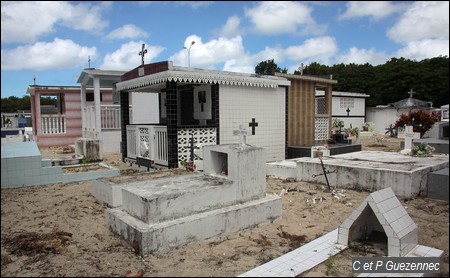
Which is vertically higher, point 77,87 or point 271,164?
point 77,87

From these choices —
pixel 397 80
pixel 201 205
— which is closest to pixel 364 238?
pixel 201 205

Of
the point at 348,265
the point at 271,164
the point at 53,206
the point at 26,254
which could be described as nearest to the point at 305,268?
the point at 348,265

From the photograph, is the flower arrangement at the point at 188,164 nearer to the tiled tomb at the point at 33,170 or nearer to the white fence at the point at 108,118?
the tiled tomb at the point at 33,170

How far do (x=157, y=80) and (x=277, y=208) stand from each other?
195 inches

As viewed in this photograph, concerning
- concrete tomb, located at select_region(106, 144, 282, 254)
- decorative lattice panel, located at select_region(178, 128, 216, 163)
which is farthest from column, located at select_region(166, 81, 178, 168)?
concrete tomb, located at select_region(106, 144, 282, 254)

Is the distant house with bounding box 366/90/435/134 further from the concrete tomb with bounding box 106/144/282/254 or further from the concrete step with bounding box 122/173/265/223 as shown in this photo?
the concrete step with bounding box 122/173/265/223

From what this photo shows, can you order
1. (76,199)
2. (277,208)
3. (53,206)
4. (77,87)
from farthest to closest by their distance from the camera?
(77,87)
(76,199)
(53,206)
(277,208)

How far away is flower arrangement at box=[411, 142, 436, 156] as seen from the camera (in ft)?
32.8

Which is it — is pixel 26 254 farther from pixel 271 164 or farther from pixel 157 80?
pixel 271 164

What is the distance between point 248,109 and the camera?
35.3 ft

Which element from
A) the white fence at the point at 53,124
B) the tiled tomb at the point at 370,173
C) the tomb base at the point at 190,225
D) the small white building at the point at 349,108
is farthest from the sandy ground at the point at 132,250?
the small white building at the point at 349,108

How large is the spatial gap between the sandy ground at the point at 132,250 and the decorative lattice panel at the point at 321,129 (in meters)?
6.43

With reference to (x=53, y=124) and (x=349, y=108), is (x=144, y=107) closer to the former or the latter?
(x=53, y=124)

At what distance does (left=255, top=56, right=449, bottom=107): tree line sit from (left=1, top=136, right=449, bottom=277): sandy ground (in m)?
27.5
